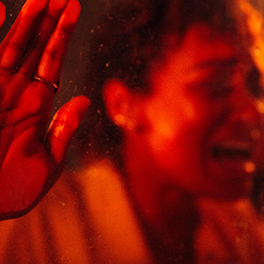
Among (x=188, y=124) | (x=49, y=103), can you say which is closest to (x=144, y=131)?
(x=188, y=124)

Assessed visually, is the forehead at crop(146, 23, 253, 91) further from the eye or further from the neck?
the neck

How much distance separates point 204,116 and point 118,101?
18 centimetres

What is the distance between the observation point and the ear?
1.32 feet

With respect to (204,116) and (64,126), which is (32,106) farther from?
(204,116)

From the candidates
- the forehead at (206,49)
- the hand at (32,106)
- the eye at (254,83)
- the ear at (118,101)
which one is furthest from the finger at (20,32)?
the eye at (254,83)

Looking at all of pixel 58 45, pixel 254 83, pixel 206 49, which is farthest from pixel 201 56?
pixel 58 45

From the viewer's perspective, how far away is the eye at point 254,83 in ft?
1.58

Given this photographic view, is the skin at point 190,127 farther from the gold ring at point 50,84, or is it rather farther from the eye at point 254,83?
the gold ring at point 50,84

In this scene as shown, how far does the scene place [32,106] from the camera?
0.34 metres

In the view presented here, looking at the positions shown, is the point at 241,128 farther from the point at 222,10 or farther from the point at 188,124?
the point at 222,10

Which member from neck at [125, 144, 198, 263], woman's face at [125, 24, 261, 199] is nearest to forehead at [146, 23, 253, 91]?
woman's face at [125, 24, 261, 199]

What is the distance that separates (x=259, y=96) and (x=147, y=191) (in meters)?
0.28

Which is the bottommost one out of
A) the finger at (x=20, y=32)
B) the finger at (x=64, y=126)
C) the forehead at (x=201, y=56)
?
the forehead at (x=201, y=56)

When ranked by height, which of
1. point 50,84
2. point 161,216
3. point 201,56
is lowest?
point 161,216
